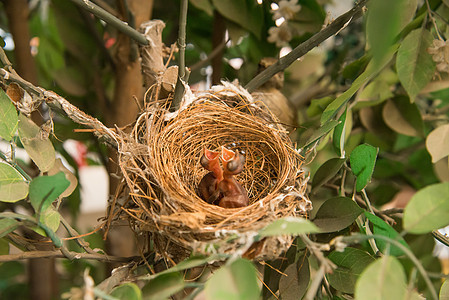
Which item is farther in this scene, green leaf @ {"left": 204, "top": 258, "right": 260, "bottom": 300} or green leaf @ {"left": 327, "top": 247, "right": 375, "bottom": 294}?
green leaf @ {"left": 327, "top": 247, "right": 375, "bottom": 294}

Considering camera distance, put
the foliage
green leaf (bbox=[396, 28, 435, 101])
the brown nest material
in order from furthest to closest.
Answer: green leaf (bbox=[396, 28, 435, 101])
the brown nest material
the foliage

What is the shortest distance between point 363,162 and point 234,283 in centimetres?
24

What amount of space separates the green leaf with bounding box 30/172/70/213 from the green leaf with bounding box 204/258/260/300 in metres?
0.15

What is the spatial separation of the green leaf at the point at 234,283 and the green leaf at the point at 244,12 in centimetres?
46

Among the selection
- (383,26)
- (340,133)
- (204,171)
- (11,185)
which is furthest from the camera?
(204,171)

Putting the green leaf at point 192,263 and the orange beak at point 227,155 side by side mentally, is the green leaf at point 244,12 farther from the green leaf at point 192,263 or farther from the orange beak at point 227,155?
the green leaf at point 192,263

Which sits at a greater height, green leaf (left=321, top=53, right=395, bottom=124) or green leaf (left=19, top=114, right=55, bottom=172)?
green leaf (left=19, top=114, right=55, bottom=172)

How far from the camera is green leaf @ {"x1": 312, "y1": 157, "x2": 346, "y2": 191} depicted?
529 mm

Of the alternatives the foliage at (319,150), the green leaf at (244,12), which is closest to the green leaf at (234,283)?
the foliage at (319,150)

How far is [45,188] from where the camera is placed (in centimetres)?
37

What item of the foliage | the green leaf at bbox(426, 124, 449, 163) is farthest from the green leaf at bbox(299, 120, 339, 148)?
the green leaf at bbox(426, 124, 449, 163)

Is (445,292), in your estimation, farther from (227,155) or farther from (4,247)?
(4,247)

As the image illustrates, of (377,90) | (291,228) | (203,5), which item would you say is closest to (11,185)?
(291,228)

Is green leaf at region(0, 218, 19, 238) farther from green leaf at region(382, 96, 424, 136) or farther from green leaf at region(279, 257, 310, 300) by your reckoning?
green leaf at region(382, 96, 424, 136)
